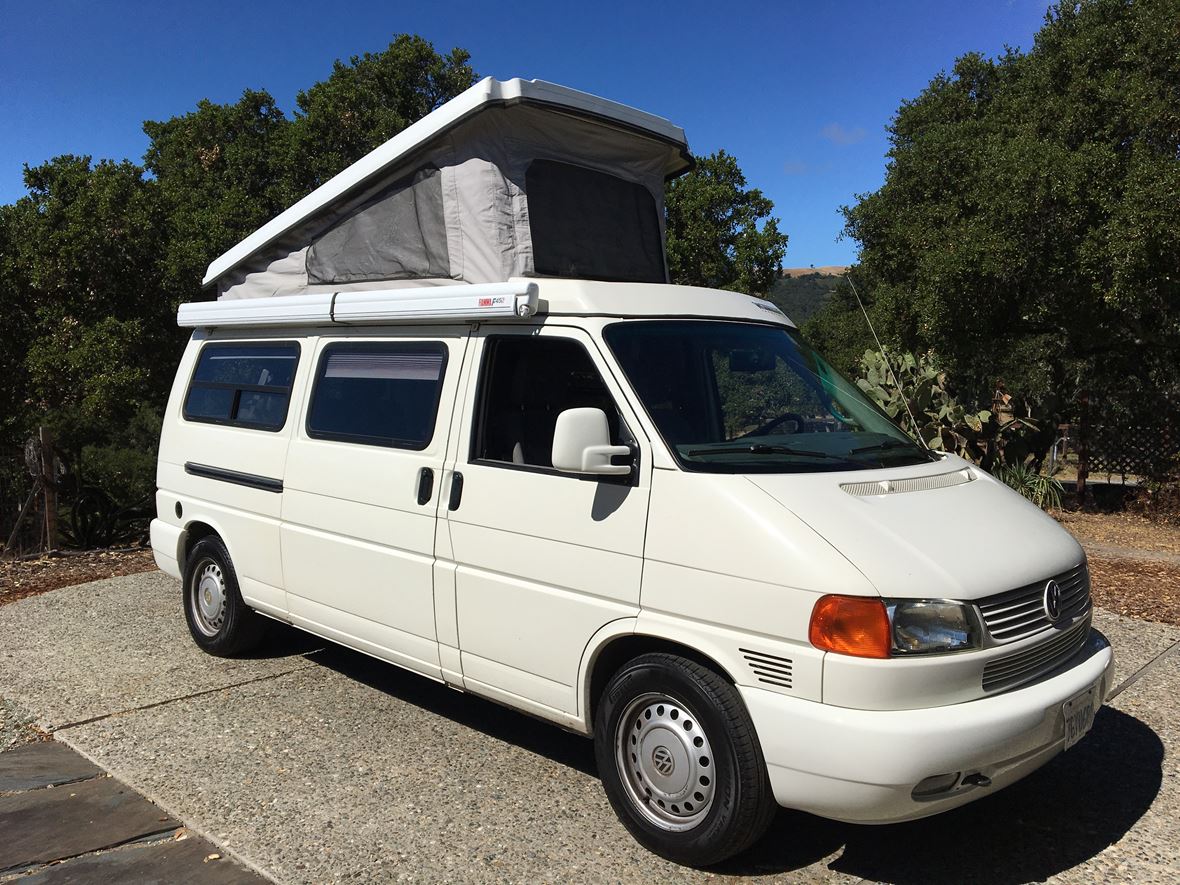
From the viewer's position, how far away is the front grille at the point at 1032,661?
10.7ft

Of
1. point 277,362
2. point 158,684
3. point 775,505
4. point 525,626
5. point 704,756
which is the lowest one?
point 158,684

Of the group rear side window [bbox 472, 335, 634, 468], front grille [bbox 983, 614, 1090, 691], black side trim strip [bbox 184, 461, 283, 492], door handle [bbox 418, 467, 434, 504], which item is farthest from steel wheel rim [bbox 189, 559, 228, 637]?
front grille [bbox 983, 614, 1090, 691]

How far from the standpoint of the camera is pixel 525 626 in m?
4.06

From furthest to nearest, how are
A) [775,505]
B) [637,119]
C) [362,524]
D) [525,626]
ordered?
1. [637,119]
2. [362,524]
3. [525,626]
4. [775,505]

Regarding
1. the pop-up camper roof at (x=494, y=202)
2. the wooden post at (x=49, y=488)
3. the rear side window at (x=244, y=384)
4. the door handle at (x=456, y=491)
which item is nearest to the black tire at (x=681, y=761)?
the door handle at (x=456, y=491)

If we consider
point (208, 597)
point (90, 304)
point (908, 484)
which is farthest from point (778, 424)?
point (90, 304)

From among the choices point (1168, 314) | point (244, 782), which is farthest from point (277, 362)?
point (1168, 314)

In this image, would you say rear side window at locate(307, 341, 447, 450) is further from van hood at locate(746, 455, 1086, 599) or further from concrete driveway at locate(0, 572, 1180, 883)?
van hood at locate(746, 455, 1086, 599)

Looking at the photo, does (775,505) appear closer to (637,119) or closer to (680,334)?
(680,334)

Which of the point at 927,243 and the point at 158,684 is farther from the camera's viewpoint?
the point at 927,243

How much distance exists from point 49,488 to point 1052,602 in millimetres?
9957

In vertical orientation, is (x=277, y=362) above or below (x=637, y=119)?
below

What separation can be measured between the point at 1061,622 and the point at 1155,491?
1073 cm

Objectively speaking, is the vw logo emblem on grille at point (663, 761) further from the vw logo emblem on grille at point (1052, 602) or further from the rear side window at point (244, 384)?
the rear side window at point (244, 384)
